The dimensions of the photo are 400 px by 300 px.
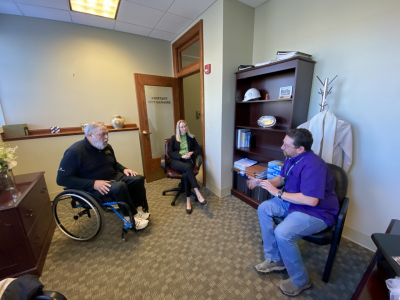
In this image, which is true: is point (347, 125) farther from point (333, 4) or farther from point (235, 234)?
point (235, 234)

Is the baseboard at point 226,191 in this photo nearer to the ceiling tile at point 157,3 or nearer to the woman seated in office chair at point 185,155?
the woman seated in office chair at point 185,155

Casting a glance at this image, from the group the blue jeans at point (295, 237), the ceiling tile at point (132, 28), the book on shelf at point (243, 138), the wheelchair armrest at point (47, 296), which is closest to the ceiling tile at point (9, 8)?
the ceiling tile at point (132, 28)

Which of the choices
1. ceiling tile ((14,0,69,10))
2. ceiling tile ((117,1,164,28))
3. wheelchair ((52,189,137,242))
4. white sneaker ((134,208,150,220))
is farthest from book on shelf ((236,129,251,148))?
ceiling tile ((14,0,69,10))

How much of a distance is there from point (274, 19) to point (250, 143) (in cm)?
157

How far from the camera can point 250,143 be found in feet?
8.11

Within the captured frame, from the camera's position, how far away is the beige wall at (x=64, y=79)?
2.31m

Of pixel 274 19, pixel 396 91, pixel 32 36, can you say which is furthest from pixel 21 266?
pixel 274 19

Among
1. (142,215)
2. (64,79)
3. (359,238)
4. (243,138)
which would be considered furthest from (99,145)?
(359,238)

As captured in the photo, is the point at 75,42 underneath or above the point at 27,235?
above

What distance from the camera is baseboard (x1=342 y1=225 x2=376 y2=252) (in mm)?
1596

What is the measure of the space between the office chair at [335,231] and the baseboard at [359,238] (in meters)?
0.69

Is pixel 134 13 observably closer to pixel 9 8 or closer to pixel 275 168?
pixel 9 8

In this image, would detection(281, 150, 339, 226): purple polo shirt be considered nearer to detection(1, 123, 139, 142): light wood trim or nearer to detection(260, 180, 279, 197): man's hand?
detection(260, 180, 279, 197): man's hand

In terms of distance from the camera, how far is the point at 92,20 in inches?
97.1
